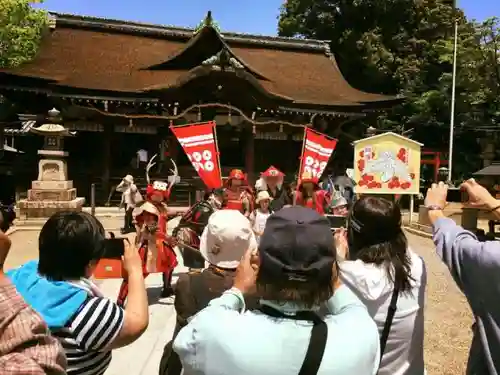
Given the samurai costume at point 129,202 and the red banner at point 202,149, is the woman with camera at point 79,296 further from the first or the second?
the samurai costume at point 129,202

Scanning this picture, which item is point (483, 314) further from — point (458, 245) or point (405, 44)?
point (405, 44)

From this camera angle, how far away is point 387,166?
761 centimetres

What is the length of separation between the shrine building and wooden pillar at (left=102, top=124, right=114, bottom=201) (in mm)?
32

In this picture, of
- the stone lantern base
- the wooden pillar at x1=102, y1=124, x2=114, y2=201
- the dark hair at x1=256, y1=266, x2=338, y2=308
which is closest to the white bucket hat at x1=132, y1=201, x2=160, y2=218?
the dark hair at x1=256, y1=266, x2=338, y2=308

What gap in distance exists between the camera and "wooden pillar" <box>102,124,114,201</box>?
13.4 metres

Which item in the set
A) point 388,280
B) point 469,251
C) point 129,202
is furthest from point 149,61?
point 469,251

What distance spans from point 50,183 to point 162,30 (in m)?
10.4

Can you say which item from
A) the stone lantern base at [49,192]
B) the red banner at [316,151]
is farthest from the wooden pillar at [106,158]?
the red banner at [316,151]

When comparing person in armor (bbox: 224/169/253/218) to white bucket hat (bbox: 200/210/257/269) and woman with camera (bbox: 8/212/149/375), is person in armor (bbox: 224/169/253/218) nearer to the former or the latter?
white bucket hat (bbox: 200/210/257/269)

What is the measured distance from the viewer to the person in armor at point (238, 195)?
558cm

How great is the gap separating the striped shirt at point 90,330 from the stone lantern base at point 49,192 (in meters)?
9.55

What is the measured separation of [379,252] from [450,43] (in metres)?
20.0

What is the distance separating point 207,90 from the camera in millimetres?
13688

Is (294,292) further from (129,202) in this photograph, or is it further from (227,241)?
(129,202)
